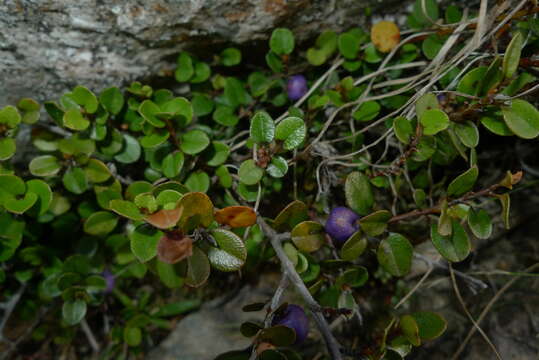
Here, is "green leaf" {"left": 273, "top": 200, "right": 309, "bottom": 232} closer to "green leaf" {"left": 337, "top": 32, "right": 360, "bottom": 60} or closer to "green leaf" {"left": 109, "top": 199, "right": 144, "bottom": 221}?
"green leaf" {"left": 109, "top": 199, "right": 144, "bottom": 221}

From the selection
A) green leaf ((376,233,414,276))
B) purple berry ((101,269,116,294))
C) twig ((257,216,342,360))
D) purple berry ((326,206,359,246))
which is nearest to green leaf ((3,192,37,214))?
purple berry ((101,269,116,294))

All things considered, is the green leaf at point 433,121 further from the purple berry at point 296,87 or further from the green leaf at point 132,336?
the green leaf at point 132,336

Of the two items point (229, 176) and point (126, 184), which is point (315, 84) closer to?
point (229, 176)

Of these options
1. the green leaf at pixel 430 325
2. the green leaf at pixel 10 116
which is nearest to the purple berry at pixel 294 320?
the green leaf at pixel 430 325

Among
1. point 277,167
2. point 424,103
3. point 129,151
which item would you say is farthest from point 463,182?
point 129,151

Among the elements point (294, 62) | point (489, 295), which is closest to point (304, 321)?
point (489, 295)

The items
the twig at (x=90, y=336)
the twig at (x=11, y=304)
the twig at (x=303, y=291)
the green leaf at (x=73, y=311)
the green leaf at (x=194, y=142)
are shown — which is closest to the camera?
the twig at (x=303, y=291)
